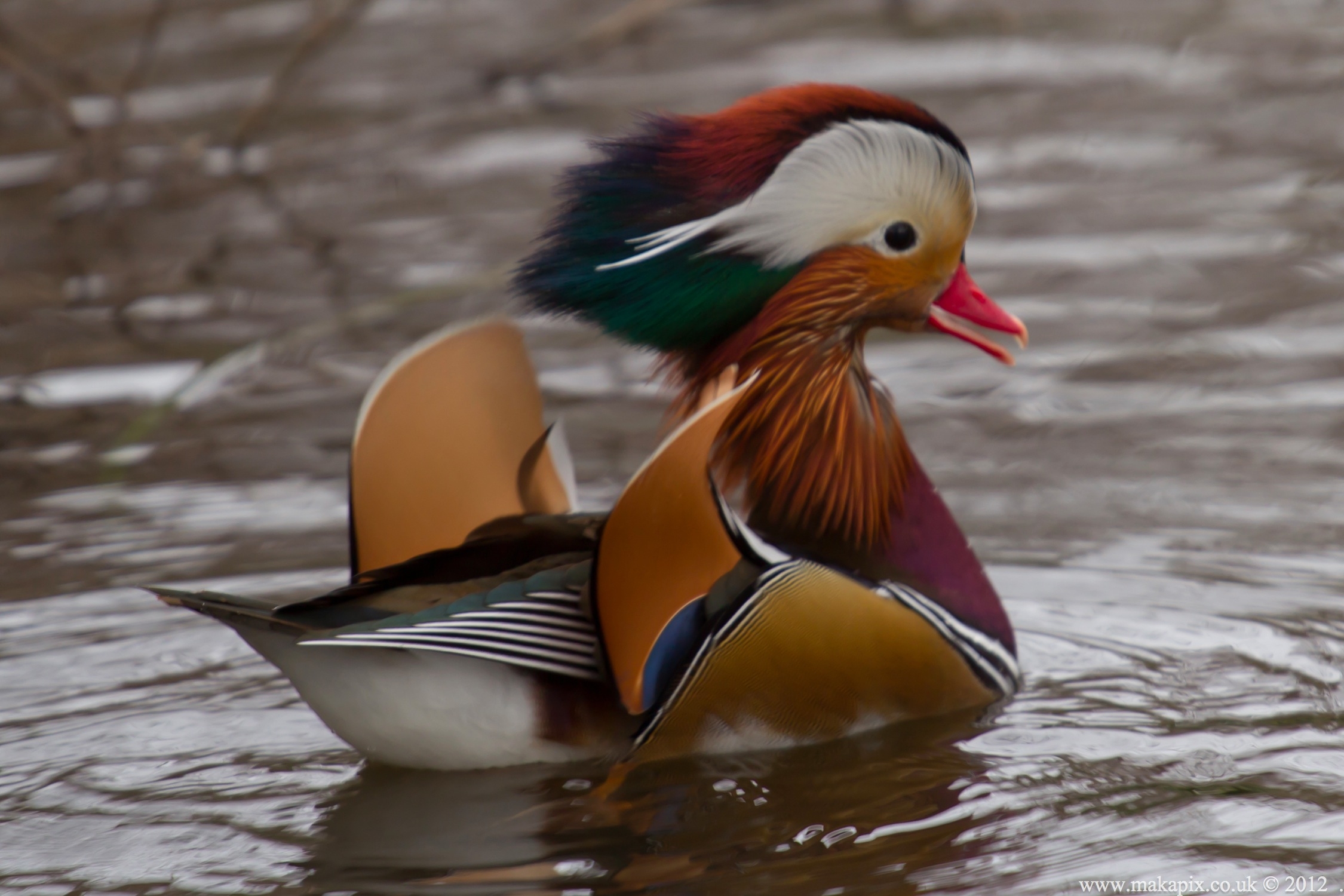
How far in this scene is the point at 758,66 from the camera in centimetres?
1017

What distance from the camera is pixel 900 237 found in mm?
3695

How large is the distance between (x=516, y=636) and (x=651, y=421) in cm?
257

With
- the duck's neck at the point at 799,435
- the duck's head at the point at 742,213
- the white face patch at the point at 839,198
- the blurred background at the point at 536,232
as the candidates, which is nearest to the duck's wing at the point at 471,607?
the duck's neck at the point at 799,435

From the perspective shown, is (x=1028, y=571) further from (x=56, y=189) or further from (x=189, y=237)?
(x=56, y=189)

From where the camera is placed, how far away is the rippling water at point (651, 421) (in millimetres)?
3416

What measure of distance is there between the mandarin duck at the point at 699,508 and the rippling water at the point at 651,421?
178mm

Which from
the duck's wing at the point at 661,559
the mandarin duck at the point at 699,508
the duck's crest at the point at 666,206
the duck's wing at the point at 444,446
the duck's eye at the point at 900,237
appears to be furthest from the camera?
the duck's wing at the point at 444,446

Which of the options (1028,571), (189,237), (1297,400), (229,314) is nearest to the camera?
(1028,571)

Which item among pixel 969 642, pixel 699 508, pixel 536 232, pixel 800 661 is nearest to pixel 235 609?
pixel 699 508

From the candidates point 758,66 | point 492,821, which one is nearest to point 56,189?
point 758,66

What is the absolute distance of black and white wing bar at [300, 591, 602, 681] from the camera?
3.30m

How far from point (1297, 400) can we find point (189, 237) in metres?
4.81

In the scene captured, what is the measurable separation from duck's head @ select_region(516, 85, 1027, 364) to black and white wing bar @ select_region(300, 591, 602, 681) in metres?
0.54

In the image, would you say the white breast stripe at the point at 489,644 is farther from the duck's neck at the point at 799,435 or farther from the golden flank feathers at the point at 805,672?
the duck's neck at the point at 799,435
